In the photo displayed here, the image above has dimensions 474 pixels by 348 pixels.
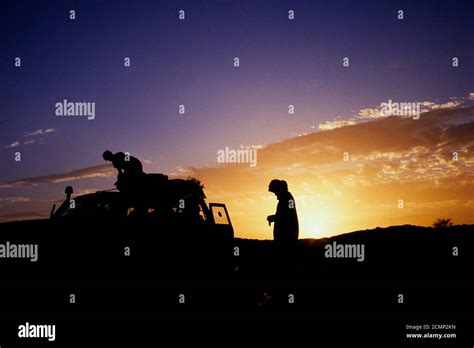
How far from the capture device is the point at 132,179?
7.06 m

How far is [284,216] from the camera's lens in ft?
24.2

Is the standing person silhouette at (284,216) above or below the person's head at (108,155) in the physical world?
below

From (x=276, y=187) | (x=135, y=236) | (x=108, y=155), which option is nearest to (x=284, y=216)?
(x=276, y=187)

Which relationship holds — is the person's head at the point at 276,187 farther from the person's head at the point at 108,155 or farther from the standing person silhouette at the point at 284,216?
the person's head at the point at 108,155

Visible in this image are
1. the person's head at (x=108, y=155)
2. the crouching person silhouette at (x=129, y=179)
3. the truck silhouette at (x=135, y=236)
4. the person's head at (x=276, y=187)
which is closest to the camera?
the truck silhouette at (x=135, y=236)

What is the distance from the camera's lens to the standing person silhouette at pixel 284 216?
7316 mm

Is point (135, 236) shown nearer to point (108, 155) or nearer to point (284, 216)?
point (284, 216)

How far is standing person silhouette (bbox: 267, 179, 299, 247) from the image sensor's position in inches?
288

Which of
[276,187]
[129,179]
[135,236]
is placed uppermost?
[129,179]

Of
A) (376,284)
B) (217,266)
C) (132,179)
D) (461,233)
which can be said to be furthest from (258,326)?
(461,233)

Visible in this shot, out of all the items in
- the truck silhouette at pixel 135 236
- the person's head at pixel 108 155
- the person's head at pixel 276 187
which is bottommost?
the truck silhouette at pixel 135 236

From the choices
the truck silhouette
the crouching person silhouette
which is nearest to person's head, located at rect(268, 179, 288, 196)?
the truck silhouette

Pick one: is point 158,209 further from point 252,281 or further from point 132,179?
point 252,281

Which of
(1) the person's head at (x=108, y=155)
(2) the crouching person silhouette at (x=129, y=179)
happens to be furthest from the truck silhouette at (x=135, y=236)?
(1) the person's head at (x=108, y=155)
